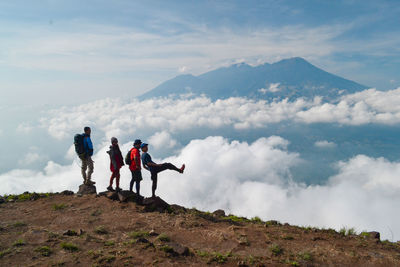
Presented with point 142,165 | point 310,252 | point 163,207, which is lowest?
point 310,252

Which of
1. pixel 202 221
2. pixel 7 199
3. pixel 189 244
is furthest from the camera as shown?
pixel 7 199

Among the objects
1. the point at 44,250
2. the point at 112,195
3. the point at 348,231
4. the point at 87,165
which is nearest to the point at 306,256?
the point at 348,231

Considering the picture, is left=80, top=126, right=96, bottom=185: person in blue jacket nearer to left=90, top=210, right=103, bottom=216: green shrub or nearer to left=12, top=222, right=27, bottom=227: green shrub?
left=90, top=210, right=103, bottom=216: green shrub

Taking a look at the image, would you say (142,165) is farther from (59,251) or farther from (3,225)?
(3,225)

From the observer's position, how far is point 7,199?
12.5 meters

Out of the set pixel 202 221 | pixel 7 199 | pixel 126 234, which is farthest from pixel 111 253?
pixel 7 199

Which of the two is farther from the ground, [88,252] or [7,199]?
[7,199]

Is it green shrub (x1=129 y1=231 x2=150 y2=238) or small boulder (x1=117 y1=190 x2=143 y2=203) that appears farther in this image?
small boulder (x1=117 y1=190 x2=143 y2=203)

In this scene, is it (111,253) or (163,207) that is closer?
(111,253)

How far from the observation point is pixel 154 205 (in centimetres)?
1030

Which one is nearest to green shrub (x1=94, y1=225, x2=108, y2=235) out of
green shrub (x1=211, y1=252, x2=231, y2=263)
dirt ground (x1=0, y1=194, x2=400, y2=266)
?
dirt ground (x1=0, y1=194, x2=400, y2=266)

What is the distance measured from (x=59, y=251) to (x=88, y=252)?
907 mm

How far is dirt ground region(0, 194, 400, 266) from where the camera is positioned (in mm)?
5973

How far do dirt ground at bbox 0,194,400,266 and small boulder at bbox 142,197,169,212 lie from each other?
40 cm
